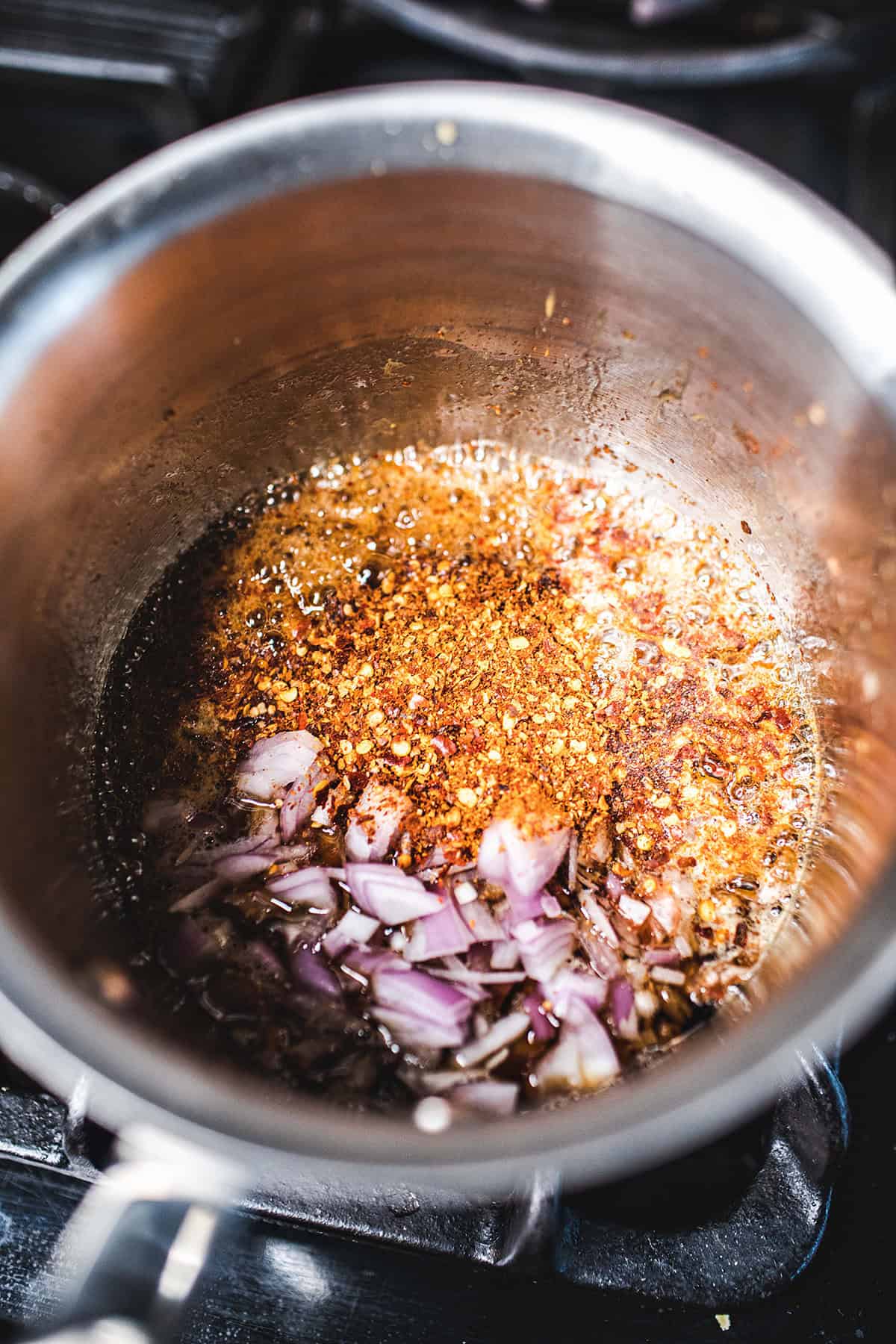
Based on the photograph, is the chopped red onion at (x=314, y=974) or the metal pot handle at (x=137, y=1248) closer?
the metal pot handle at (x=137, y=1248)

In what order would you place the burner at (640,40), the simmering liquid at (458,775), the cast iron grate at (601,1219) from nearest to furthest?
the cast iron grate at (601,1219), the simmering liquid at (458,775), the burner at (640,40)

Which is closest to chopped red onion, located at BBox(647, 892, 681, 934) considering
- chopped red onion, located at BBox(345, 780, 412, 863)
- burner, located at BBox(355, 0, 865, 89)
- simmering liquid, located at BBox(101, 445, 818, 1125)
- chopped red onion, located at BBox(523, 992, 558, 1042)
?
simmering liquid, located at BBox(101, 445, 818, 1125)

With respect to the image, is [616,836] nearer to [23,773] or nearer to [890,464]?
[890,464]

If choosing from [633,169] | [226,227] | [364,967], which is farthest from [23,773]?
[633,169]

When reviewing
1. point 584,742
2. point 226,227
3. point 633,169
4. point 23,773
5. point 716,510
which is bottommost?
point 584,742

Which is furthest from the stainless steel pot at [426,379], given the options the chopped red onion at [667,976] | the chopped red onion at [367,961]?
the chopped red onion at [367,961]

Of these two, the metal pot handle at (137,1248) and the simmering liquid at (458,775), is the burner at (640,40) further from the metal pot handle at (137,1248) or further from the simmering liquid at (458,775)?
the metal pot handle at (137,1248)
